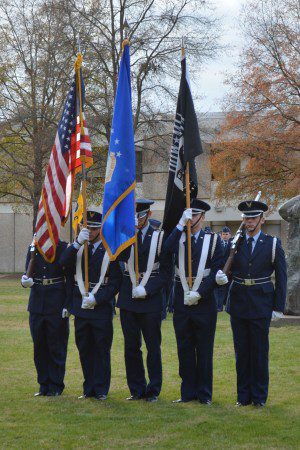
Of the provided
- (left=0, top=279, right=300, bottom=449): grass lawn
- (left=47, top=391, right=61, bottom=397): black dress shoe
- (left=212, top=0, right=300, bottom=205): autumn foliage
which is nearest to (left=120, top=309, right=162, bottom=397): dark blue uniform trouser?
(left=0, top=279, right=300, bottom=449): grass lawn

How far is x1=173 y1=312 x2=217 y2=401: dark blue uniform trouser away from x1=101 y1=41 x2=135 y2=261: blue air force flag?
3.22ft

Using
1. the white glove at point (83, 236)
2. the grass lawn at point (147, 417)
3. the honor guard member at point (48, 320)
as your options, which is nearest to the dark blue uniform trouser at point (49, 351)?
the honor guard member at point (48, 320)

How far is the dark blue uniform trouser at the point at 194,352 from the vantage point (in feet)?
27.7

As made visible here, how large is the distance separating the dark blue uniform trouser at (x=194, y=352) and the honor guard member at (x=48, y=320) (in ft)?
4.37

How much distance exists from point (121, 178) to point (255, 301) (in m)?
1.89

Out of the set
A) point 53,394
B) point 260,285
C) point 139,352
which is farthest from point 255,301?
point 53,394

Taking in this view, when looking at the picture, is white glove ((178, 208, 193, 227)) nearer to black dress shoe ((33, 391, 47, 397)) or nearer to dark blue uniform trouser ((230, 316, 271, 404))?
dark blue uniform trouser ((230, 316, 271, 404))

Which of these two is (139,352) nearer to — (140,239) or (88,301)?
(88,301)

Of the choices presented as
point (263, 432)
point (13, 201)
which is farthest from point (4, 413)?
point (13, 201)

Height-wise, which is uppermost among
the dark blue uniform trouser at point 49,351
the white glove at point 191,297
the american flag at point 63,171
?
the american flag at point 63,171

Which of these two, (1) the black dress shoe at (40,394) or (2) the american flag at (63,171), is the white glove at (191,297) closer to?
(2) the american flag at (63,171)

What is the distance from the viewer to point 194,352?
28.2 feet

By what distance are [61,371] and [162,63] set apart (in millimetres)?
17870

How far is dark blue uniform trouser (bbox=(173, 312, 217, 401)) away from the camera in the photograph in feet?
27.7
